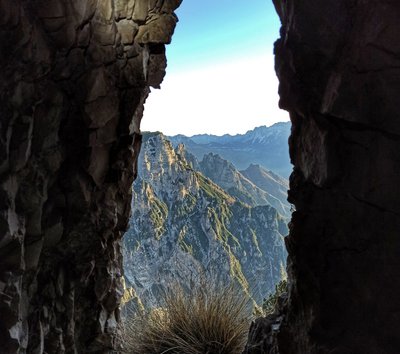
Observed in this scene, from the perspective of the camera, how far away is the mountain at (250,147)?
104m

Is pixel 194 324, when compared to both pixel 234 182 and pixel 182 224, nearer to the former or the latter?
pixel 182 224

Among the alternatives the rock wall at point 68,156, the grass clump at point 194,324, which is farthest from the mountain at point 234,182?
the rock wall at point 68,156

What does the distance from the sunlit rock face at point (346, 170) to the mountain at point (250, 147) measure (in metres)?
92.6

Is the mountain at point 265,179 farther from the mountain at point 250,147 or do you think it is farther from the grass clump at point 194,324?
the grass clump at point 194,324

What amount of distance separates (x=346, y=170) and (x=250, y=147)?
129 m

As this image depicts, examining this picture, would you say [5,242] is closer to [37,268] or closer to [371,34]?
[37,268]

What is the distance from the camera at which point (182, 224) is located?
59031mm

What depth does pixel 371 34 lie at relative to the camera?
8.91ft

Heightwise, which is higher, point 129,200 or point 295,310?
point 129,200

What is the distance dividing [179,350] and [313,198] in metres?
2.70

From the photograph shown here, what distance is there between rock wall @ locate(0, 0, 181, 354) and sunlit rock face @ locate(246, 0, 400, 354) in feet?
5.77

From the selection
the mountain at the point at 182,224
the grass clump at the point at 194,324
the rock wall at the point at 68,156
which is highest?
→ the rock wall at the point at 68,156

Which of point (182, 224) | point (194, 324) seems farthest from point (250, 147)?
point (194, 324)

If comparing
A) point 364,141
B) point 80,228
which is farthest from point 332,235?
point 80,228
